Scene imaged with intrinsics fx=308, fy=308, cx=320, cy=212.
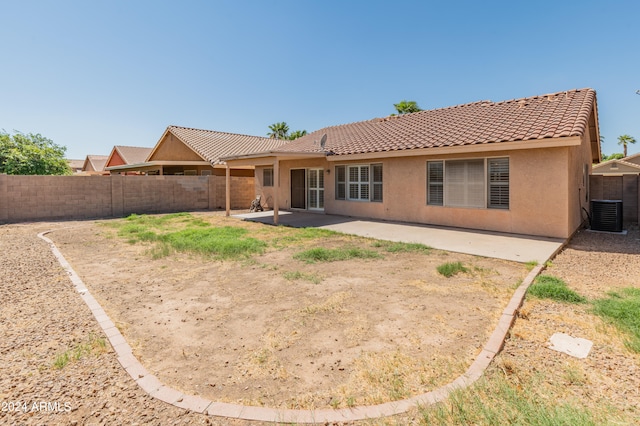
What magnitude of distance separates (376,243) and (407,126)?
8867 mm

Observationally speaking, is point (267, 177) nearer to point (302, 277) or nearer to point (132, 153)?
point (302, 277)

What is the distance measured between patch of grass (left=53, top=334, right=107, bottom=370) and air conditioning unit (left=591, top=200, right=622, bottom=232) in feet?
48.0

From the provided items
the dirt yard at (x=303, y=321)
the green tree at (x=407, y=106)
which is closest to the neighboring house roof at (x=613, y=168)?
the green tree at (x=407, y=106)

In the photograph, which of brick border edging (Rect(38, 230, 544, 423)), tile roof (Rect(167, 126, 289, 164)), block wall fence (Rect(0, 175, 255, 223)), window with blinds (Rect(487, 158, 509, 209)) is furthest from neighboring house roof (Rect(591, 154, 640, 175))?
brick border edging (Rect(38, 230, 544, 423))

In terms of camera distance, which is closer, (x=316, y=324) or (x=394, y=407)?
(x=394, y=407)

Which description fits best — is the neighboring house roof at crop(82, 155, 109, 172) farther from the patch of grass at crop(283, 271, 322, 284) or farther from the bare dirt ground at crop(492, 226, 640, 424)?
the bare dirt ground at crop(492, 226, 640, 424)

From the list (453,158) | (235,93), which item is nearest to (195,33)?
(235,93)

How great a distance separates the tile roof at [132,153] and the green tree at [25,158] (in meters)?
12.6

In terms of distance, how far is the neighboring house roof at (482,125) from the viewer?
31.7ft

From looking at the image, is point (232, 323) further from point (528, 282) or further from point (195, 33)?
point (195, 33)

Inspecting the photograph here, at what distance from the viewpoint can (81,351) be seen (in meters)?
3.41

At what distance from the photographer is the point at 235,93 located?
23.3 m

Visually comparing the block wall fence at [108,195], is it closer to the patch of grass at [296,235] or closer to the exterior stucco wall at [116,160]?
the patch of grass at [296,235]

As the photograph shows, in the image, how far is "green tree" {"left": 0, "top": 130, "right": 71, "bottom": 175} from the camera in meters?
20.7
